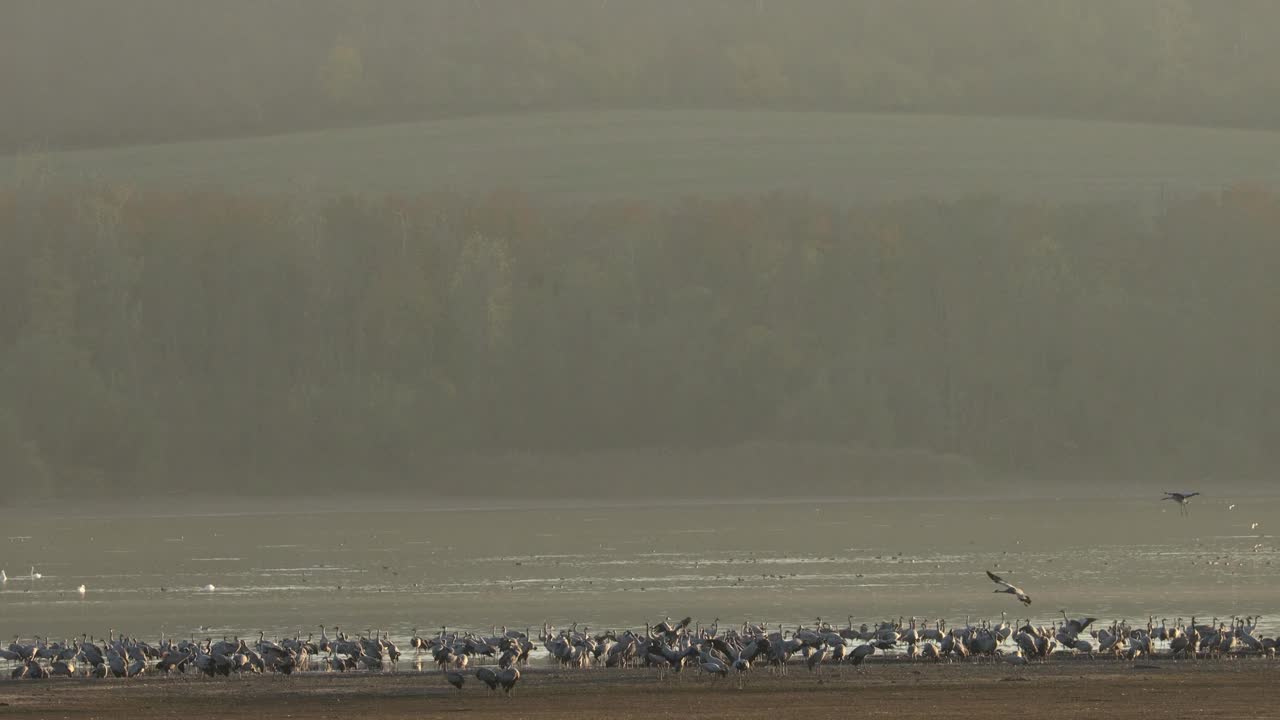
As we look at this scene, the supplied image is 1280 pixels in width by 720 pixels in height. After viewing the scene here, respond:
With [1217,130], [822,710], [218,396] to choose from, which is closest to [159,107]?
[218,396]

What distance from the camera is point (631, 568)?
69.1m

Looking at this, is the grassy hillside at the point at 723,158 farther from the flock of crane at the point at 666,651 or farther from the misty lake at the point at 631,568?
the flock of crane at the point at 666,651

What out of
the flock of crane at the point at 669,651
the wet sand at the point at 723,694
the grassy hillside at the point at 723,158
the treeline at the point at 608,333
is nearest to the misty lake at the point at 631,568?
the flock of crane at the point at 669,651

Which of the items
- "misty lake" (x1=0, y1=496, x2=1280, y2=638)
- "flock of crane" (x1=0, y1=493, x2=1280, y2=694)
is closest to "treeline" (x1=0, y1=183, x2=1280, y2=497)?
"misty lake" (x1=0, y1=496, x2=1280, y2=638)

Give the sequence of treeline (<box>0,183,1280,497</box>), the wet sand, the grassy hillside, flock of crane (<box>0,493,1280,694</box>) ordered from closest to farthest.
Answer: the wet sand → flock of crane (<box>0,493,1280,694</box>) → treeline (<box>0,183,1280,497</box>) → the grassy hillside

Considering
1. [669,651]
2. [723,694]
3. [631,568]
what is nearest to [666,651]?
[669,651]

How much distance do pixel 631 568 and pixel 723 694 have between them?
30603 mm

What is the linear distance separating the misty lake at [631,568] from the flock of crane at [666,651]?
7021mm

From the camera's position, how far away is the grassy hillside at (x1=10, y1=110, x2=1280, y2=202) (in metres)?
157

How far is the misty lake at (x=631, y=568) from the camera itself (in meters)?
55.1

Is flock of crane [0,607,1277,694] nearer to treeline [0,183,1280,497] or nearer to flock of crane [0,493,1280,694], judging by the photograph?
flock of crane [0,493,1280,694]

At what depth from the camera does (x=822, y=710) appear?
118ft

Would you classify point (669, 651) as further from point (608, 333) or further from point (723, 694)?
point (608, 333)

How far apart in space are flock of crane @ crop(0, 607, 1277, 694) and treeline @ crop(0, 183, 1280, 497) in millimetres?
82768
